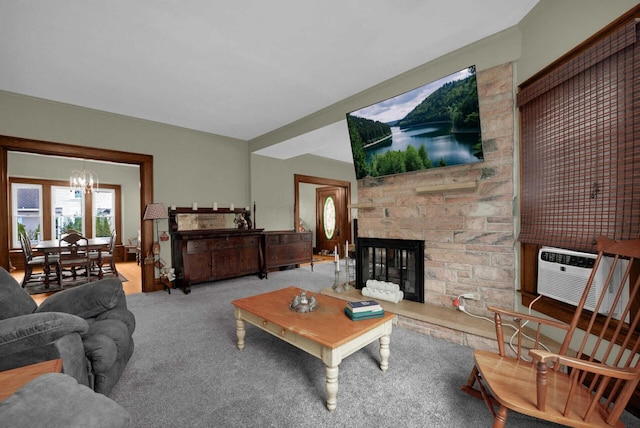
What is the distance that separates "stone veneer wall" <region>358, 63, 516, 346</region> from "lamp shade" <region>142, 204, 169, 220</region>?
360cm

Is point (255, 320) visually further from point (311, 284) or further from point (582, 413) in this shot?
point (311, 284)

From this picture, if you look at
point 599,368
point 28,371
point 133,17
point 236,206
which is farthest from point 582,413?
point 236,206

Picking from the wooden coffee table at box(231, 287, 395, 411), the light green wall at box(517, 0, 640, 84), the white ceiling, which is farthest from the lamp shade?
the light green wall at box(517, 0, 640, 84)

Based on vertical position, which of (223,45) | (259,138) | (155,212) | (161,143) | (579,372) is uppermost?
(223,45)

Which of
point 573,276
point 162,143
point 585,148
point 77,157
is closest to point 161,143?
point 162,143

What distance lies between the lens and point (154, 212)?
4.29 metres

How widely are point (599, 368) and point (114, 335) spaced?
2550mm

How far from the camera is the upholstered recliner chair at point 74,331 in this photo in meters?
1.31

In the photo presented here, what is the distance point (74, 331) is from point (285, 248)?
4255 millimetres

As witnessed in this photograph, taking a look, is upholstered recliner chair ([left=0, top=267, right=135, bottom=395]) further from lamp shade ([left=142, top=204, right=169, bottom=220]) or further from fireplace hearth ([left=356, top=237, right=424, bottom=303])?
fireplace hearth ([left=356, top=237, right=424, bottom=303])

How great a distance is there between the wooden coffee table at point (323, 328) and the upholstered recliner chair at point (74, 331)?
867 mm

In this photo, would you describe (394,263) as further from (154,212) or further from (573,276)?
(154,212)

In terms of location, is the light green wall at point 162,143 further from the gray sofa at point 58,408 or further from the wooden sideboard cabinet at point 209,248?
the gray sofa at point 58,408

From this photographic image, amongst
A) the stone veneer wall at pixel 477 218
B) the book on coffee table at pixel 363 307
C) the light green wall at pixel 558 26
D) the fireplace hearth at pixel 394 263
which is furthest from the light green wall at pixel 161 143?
the light green wall at pixel 558 26
